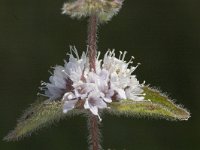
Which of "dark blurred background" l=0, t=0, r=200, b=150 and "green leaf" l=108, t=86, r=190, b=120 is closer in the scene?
"green leaf" l=108, t=86, r=190, b=120

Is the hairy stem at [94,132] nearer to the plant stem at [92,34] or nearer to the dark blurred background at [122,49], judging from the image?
the plant stem at [92,34]

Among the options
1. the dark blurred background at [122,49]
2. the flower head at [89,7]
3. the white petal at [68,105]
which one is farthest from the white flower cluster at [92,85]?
the dark blurred background at [122,49]

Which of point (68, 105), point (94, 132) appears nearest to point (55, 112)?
point (68, 105)

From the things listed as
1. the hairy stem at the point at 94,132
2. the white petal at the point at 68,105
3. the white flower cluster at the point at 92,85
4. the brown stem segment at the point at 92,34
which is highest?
the brown stem segment at the point at 92,34

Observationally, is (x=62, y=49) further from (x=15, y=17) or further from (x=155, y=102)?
(x=155, y=102)

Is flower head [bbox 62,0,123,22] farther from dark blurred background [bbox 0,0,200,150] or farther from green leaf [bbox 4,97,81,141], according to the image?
dark blurred background [bbox 0,0,200,150]

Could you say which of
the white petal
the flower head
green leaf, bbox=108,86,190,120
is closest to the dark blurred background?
green leaf, bbox=108,86,190,120

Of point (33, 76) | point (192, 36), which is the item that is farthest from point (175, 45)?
point (33, 76)
